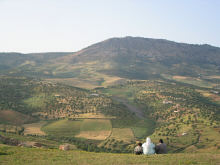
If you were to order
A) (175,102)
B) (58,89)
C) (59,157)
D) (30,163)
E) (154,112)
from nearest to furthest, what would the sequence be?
1. (30,163)
2. (59,157)
3. (154,112)
4. (175,102)
5. (58,89)

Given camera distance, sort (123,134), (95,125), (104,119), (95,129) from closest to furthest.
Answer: (123,134)
(95,129)
(95,125)
(104,119)

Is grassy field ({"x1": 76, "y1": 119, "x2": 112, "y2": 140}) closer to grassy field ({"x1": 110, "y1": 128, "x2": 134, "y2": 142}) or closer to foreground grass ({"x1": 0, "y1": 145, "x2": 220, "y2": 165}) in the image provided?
grassy field ({"x1": 110, "y1": 128, "x2": 134, "y2": 142})

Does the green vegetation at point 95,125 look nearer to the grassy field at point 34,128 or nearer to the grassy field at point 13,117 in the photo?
the grassy field at point 34,128

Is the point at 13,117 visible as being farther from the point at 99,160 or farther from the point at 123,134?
the point at 99,160

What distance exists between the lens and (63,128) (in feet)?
228

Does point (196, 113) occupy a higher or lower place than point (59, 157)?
lower

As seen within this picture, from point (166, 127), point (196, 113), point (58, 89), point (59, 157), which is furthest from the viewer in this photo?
point (58, 89)

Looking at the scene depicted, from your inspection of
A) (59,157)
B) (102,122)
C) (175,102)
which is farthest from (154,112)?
(59,157)

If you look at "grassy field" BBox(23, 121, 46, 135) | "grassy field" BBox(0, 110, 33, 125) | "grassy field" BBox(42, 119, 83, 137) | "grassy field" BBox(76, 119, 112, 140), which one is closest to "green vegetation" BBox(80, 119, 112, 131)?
"grassy field" BBox(76, 119, 112, 140)

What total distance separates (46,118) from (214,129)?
178 feet

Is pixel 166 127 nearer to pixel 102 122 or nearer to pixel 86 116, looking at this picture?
pixel 102 122

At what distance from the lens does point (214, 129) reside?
62.4 m

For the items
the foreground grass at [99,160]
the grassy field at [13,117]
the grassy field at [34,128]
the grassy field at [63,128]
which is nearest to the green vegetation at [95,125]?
the grassy field at [63,128]

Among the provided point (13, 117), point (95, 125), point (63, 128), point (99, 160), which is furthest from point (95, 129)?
point (99, 160)
